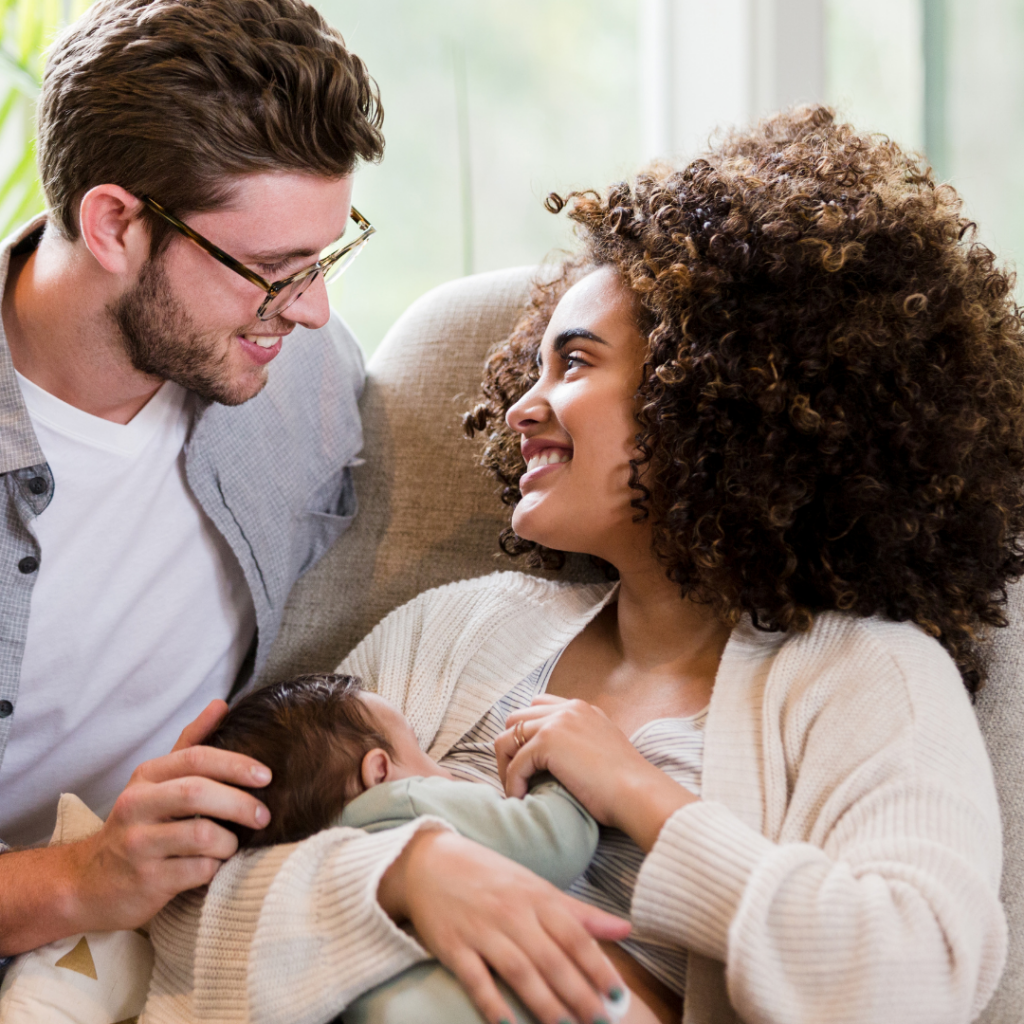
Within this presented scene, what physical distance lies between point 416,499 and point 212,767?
0.78 metres

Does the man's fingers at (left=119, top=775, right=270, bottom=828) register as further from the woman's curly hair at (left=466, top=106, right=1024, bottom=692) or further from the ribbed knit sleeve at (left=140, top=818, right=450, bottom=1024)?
the woman's curly hair at (left=466, top=106, right=1024, bottom=692)

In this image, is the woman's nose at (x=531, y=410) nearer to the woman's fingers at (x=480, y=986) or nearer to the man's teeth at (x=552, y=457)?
the man's teeth at (x=552, y=457)

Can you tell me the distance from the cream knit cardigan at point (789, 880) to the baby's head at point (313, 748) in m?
0.06

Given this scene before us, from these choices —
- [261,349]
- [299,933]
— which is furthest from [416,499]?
[299,933]

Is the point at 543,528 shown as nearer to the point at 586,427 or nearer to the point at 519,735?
the point at 586,427

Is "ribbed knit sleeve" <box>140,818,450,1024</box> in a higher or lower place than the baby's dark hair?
lower

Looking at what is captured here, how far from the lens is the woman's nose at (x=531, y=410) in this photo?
4.57 feet

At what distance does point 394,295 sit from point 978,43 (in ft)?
5.46

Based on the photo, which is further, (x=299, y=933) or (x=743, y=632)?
(x=743, y=632)

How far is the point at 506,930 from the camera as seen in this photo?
0.96m

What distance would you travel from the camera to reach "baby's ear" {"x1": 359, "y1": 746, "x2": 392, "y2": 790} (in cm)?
114

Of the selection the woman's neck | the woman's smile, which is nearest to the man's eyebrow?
the woman's smile

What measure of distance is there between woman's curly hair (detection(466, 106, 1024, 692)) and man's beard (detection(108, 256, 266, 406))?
64 centimetres

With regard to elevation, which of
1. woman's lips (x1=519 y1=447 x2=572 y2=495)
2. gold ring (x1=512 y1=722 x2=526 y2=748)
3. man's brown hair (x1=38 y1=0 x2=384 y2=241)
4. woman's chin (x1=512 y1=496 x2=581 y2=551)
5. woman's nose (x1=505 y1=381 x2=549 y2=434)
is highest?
man's brown hair (x1=38 y1=0 x2=384 y2=241)
